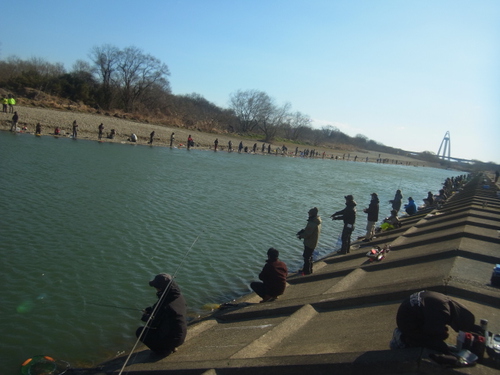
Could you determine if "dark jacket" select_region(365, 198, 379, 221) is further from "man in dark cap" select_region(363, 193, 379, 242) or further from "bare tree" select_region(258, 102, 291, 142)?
"bare tree" select_region(258, 102, 291, 142)

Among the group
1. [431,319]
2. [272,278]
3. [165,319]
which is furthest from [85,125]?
[431,319]

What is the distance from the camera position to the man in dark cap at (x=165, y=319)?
6.05 m

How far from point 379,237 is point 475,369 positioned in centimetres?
1255

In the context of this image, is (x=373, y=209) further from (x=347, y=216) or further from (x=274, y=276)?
(x=274, y=276)

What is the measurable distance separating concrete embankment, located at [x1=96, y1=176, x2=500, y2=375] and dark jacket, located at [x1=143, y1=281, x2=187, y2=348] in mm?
342

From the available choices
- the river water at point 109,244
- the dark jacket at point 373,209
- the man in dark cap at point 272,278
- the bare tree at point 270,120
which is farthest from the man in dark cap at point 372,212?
the bare tree at point 270,120

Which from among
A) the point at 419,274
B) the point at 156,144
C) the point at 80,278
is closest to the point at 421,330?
the point at 419,274

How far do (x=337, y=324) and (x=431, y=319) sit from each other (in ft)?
8.60

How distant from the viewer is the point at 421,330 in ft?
15.3

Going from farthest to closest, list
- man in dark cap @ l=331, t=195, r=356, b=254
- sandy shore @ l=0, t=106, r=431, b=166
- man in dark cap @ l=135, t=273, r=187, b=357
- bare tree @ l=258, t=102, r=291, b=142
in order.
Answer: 1. bare tree @ l=258, t=102, r=291, b=142
2. sandy shore @ l=0, t=106, r=431, b=166
3. man in dark cap @ l=331, t=195, r=356, b=254
4. man in dark cap @ l=135, t=273, r=187, b=357

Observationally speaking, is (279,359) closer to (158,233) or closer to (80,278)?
(80,278)

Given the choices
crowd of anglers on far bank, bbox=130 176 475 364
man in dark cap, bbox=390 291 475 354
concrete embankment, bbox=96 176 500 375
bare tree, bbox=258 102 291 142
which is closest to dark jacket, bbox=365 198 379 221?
concrete embankment, bbox=96 176 500 375

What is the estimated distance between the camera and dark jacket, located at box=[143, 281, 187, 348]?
239 inches

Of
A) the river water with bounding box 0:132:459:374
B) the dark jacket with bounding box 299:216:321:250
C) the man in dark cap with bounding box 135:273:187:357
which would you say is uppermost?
the dark jacket with bounding box 299:216:321:250
